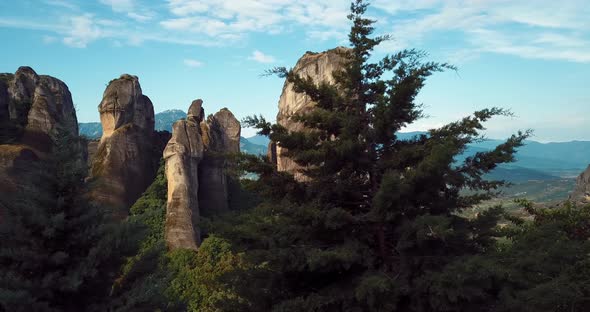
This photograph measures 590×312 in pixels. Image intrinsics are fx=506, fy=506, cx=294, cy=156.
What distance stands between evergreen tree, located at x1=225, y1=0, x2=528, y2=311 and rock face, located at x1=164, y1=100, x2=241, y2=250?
46.1 ft

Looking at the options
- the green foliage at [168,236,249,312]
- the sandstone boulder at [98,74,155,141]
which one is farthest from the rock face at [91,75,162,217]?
the green foliage at [168,236,249,312]

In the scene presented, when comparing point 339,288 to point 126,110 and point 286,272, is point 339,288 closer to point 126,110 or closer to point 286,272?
point 286,272

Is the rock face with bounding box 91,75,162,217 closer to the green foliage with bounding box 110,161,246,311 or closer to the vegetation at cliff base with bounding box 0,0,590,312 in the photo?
the green foliage with bounding box 110,161,246,311

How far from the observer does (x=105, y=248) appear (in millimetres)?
8242

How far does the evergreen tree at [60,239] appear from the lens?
7754mm

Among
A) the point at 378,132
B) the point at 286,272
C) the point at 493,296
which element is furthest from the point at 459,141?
the point at 286,272

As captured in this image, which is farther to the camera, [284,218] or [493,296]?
[284,218]

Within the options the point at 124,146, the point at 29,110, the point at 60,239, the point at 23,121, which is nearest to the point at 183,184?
the point at 124,146

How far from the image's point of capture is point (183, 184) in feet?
88.6

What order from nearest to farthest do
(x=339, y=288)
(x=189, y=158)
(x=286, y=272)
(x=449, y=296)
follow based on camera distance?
(x=449, y=296), (x=339, y=288), (x=286, y=272), (x=189, y=158)

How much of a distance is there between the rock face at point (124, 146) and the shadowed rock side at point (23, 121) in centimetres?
260

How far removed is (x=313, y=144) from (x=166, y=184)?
2032 centimetres

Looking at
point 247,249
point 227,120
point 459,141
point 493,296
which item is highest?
point 227,120

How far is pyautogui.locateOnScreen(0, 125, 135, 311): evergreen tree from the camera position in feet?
25.4
